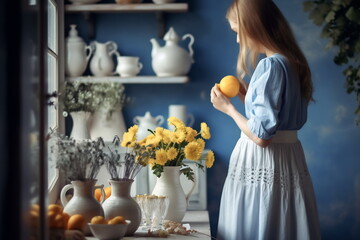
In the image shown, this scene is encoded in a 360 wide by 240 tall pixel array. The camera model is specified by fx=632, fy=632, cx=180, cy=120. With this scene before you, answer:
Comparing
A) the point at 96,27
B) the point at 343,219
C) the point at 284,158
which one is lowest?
the point at 343,219

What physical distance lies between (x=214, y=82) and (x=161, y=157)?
1.07m

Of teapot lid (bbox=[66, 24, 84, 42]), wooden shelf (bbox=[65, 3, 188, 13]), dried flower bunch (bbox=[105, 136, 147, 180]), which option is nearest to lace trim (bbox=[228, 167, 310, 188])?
dried flower bunch (bbox=[105, 136, 147, 180])

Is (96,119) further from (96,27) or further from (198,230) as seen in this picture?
(198,230)

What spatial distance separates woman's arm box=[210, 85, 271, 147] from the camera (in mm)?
2309

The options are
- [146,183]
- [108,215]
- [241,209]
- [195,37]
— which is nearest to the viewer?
[108,215]

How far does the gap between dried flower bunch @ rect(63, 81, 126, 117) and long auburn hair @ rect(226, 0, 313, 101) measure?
1.02m

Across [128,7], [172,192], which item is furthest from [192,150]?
[128,7]

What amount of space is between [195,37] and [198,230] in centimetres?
125

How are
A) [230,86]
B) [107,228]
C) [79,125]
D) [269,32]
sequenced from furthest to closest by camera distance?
[79,125]
[230,86]
[269,32]
[107,228]

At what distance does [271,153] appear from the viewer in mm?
2363

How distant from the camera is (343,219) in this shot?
341 centimetres

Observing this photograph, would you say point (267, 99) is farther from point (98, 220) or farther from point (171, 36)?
point (171, 36)

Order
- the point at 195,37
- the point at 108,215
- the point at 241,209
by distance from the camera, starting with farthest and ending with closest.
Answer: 1. the point at 195,37
2. the point at 241,209
3. the point at 108,215

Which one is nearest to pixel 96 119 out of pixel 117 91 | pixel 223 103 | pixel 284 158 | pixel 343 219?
pixel 117 91
